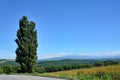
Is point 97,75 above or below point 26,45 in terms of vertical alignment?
below

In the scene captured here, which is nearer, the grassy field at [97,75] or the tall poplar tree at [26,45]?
the grassy field at [97,75]

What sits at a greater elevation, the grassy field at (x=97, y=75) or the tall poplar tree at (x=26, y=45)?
the tall poplar tree at (x=26, y=45)

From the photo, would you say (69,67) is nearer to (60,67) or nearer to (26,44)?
(60,67)

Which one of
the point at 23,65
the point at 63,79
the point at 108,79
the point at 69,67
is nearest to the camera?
the point at 108,79

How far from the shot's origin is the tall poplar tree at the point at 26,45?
5959 cm

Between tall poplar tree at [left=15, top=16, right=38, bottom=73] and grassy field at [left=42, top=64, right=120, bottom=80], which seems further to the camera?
tall poplar tree at [left=15, top=16, right=38, bottom=73]

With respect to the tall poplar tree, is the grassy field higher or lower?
lower

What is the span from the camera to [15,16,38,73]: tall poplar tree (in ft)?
196

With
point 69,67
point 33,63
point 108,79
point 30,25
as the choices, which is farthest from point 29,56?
point 108,79

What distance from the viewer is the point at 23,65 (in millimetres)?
59406

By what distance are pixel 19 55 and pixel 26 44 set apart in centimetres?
222

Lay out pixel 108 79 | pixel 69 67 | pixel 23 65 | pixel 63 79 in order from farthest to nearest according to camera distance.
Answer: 1. pixel 69 67
2. pixel 23 65
3. pixel 63 79
4. pixel 108 79

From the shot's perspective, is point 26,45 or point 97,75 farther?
point 26,45

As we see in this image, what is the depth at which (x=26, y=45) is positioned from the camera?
6084 cm
